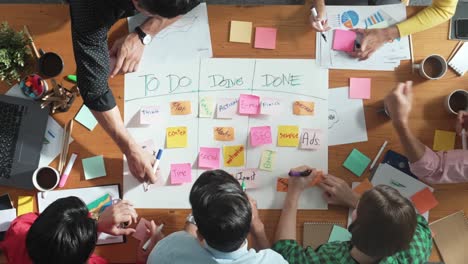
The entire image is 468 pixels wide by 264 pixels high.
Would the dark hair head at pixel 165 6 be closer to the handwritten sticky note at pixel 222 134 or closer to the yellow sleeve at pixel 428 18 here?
the handwritten sticky note at pixel 222 134

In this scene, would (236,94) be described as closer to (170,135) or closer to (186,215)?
(170,135)

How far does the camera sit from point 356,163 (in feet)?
4.68

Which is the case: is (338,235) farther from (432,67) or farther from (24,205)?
(24,205)

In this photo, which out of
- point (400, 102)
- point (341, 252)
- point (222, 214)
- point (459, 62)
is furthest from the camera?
point (459, 62)

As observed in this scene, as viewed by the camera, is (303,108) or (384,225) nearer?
(384,225)

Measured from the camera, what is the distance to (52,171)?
1.38 metres

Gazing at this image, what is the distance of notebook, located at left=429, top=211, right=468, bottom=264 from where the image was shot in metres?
1.40

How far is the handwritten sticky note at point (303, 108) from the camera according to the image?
1439 millimetres

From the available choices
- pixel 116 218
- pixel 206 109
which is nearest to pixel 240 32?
pixel 206 109

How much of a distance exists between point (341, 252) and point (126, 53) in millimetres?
975

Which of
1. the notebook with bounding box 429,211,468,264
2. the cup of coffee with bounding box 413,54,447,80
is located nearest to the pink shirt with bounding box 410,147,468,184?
the notebook with bounding box 429,211,468,264

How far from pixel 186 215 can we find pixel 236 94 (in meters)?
0.46

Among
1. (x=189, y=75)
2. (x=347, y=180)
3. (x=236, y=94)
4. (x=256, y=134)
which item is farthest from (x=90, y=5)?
(x=347, y=180)

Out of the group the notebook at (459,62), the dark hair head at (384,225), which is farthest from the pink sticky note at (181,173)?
the notebook at (459,62)
